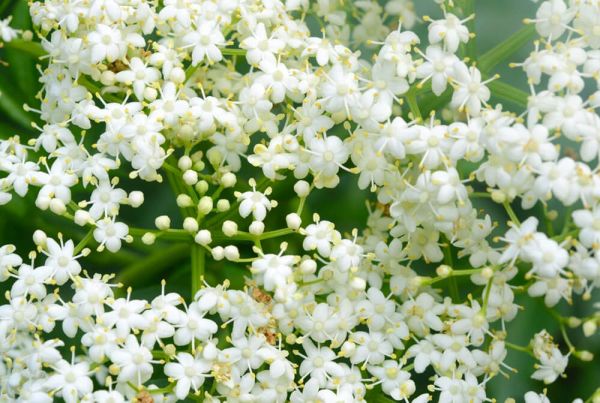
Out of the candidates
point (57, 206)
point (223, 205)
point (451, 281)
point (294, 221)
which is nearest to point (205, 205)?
point (223, 205)

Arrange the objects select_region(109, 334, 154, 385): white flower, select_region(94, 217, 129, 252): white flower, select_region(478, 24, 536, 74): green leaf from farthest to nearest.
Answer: select_region(478, 24, 536, 74): green leaf, select_region(94, 217, 129, 252): white flower, select_region(109, 334, 154, 385): white flower

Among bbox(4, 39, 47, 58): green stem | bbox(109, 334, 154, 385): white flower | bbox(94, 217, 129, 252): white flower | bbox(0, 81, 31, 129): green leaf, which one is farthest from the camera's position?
bbox(0, 81, 31, 129): green leaf

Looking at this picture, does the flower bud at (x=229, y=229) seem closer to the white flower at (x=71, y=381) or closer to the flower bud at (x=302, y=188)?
the flower bud at (x=302, y=188)

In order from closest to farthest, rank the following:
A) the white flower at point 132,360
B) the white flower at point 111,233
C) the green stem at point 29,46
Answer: the white flower at point 132,360, the white flower at point 111,233, the green stem at point 29,46

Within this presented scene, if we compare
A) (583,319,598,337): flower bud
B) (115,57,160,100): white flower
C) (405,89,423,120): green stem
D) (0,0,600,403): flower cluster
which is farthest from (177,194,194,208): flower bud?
(583,319,598,337): flower bud

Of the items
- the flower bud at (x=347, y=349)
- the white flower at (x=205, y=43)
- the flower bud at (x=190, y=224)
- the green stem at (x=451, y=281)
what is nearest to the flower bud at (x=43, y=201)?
the flower bud at (x=190, y=224)

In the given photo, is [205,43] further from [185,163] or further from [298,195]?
[298,195]

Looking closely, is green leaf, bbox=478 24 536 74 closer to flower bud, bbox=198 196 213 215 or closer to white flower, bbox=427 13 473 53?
white flower, bbox=427 13 473 53

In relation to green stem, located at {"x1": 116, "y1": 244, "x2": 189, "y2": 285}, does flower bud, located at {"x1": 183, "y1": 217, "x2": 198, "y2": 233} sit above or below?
above

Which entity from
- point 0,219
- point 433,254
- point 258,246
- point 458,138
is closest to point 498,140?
point 458,138
